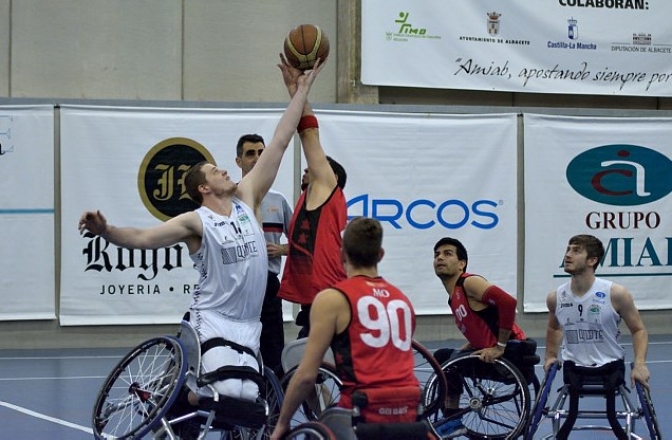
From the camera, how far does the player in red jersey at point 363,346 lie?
5.07m

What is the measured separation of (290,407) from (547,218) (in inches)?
439

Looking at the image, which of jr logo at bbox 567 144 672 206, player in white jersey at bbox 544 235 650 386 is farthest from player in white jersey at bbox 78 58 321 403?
jr logo at bbox 567 144 672 206

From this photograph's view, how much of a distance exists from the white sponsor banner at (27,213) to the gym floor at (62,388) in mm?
648

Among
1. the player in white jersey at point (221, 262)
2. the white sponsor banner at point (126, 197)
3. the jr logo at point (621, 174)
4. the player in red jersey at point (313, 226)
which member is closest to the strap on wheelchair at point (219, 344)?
the player in white jersey at point (221, 262)

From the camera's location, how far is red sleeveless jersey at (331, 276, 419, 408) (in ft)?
16.8

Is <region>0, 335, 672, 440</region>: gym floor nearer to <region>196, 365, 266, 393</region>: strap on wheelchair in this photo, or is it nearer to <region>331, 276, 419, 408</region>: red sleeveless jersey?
<region>196, 365, 266, 393</region>: strap on wheelchair

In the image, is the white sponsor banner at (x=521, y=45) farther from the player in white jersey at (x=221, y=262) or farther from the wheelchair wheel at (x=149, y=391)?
the wheelchair wheel at (x=149, y=391)

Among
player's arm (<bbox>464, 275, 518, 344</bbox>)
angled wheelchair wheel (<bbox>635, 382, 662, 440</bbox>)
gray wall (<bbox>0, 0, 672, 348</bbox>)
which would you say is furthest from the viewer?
gray wall (<bbox>0, 0, 672, 348</bbox>)

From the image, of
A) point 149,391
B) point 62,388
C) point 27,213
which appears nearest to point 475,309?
point 149,391

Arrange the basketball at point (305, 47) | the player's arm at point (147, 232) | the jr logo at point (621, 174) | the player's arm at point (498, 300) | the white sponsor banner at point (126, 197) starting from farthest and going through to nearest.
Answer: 1. the jr logo at point (621, 174)
2. the white sponsor banner at point (126, 197)
3. the player's arm at point (498, 300)
4. the basketball at point (305, 47)
5. the player's arm at point (147, 232)

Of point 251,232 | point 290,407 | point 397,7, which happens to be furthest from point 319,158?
point 397,7

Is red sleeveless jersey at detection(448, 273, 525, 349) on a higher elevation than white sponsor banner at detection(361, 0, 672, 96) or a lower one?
lower

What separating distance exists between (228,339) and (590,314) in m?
2.57

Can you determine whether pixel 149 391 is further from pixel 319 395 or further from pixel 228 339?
pixel 319 395
